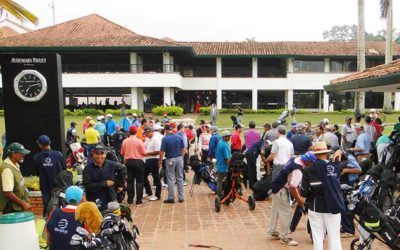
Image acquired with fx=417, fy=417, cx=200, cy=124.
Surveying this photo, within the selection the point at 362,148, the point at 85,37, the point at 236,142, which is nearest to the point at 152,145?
the point at 236,142

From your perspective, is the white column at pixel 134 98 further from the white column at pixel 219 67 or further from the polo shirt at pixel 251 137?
the polo shirt at pixel 251 137

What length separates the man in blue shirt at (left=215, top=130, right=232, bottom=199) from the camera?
9.01m

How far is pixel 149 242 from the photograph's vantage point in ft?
22.2

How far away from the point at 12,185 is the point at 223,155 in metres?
4.46

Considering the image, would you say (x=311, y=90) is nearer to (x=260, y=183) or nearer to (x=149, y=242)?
(x=260, y=183)

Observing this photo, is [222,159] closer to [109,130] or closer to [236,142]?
[236,142]

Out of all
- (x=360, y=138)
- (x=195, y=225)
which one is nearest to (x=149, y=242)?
(x=195, y=225)

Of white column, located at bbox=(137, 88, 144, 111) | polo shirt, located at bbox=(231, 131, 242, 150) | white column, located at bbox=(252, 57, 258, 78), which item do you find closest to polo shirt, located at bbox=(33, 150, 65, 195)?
polo shirt, located at bbox=(231, 131, 242, 150)

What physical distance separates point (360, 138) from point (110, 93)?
28.4 metres

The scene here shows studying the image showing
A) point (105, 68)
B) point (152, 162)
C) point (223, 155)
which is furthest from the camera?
point (105, 68)

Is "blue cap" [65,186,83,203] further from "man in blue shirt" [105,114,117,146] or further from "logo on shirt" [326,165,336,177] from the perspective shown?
"man in blue shirt" [105,114,117,146]

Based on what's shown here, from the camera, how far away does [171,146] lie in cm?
950

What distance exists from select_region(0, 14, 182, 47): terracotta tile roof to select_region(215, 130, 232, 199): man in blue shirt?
24.4 m

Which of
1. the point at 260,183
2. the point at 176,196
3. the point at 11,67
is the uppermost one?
the point at 11,67
